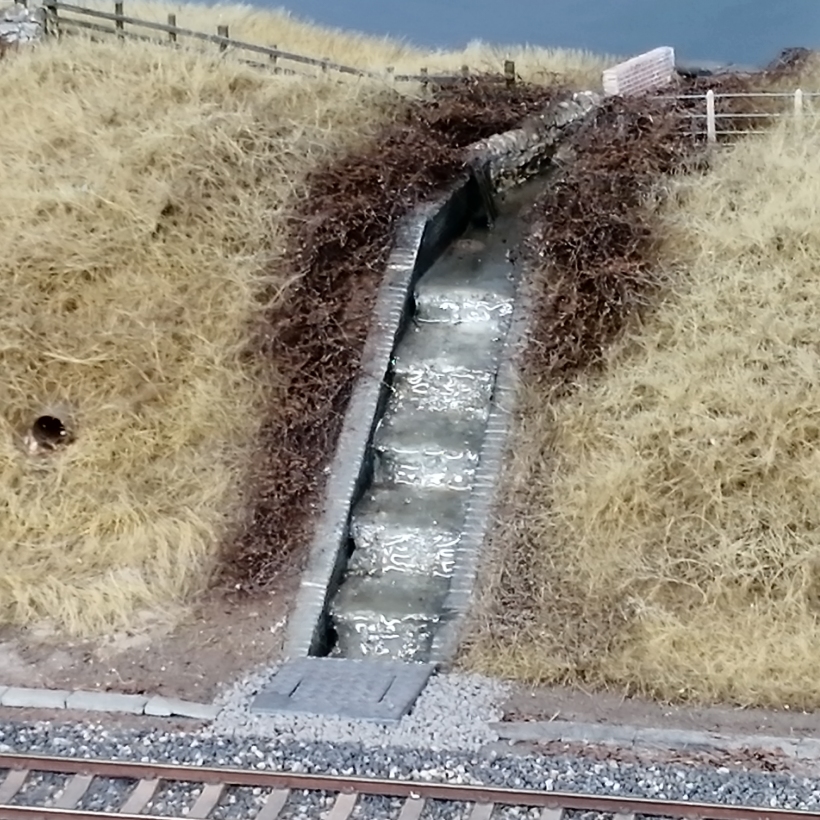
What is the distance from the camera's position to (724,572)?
299 inches

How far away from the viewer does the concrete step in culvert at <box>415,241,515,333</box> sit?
9875 millimetres

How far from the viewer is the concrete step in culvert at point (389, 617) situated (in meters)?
8.10

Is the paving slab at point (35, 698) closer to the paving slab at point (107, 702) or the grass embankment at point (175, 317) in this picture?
the paving slab at point (107, 702)

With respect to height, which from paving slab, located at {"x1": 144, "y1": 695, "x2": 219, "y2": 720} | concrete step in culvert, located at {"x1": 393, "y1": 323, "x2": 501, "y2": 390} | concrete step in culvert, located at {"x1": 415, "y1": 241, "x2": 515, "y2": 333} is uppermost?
concrete step in culvert, located at {"x1": 415, "y1": 241, "x2": 515, "y2": 333}

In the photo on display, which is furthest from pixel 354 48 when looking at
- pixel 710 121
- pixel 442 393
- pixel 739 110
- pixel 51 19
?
pixel 442 393

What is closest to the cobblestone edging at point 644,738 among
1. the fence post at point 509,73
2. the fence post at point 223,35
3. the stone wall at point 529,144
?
the stone wall at point 529,144

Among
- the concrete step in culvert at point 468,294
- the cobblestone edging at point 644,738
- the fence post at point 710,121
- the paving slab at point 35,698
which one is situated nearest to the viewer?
the cobblestone edging at point 644,738

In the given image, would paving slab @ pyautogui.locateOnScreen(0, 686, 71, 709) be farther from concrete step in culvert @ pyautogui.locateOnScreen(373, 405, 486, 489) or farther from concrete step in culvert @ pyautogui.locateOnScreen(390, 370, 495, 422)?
concrete step in culvert @ pyautogui.locateOnScreen(390, 370, 495, 422)

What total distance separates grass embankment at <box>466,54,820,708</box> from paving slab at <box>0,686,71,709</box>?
2.78 meters

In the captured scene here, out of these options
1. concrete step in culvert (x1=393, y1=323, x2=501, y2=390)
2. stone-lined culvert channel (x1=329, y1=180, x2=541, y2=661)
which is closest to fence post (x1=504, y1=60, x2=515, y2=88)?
stone-lined culvert channel (x1=329, y1=180, x2=541, y2=661)

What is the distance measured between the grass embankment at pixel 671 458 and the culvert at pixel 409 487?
0.45 metres

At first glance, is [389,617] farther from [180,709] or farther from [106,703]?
[106,703]

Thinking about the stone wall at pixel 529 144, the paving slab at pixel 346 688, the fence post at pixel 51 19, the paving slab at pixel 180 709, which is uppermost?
the fence post at pixel 51 19

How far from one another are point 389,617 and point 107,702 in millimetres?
2132
